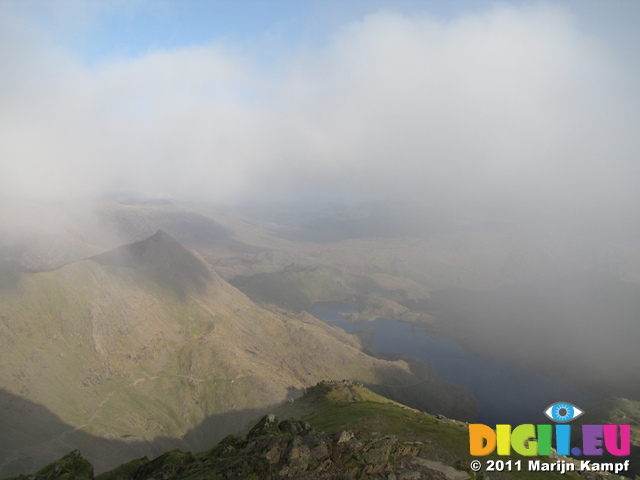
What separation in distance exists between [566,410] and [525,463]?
1418cm

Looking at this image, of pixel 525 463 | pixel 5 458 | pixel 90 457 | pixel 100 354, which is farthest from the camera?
pixel 100 354

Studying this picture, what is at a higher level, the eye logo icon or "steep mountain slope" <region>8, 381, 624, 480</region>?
the eye logo icon

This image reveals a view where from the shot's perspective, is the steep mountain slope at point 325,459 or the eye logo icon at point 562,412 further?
the eye logo icon at point 562,412

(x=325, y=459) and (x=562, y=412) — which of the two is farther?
(x=562, y=412)

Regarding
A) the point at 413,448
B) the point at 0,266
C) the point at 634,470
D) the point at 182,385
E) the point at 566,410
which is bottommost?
the point at 634,470

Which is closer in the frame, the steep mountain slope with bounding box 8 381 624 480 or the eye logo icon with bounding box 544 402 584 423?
the steep mountain slope with bounding box 8 381 624 480

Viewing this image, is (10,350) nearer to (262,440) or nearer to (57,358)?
(57,358)

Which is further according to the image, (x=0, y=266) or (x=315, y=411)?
(x=0, y=266)

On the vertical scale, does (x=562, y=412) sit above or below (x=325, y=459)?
above

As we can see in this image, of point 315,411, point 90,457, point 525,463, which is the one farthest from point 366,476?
point 90,457

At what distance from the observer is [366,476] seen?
172 ft

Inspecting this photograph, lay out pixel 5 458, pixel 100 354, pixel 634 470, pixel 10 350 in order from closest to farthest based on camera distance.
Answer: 1. pixel 5 458
2. pixel 634 470
3. pixel 10 350
4. pixel 100 354

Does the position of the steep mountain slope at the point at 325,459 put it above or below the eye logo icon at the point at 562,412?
below

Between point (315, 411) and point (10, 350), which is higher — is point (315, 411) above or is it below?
below
